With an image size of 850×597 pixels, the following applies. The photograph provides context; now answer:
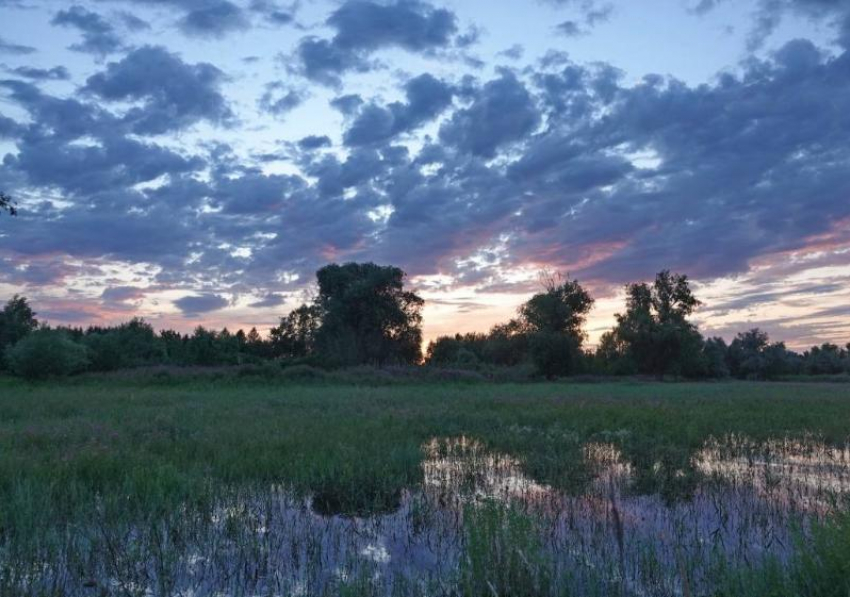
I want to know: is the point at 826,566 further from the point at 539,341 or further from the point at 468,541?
the point at 539,341

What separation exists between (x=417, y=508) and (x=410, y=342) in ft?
211

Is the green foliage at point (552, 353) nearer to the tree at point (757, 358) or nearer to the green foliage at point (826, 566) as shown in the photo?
the tree at point (757, 358)

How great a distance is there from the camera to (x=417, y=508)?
25.4ft

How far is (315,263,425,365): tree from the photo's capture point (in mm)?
69188

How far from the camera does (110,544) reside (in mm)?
6082

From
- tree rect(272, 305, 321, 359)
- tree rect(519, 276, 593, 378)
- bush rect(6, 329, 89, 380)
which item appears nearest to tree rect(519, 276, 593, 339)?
tree rect(519, 276, 593, 378)

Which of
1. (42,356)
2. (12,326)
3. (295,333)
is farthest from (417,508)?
(295,333)

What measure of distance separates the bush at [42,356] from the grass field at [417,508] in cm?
2560

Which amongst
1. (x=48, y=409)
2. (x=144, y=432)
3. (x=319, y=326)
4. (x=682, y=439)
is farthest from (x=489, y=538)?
(x=319, y=326)

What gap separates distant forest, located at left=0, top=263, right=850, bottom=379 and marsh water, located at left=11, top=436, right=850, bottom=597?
1481 inches

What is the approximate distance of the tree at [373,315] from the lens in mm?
69188

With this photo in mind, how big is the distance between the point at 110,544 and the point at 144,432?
30.5ft

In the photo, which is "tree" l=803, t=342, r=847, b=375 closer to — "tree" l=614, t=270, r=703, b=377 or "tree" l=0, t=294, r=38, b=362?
"tree" l=614, t=270, r=703, b=377

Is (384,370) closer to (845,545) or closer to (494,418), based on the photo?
(494,418)
